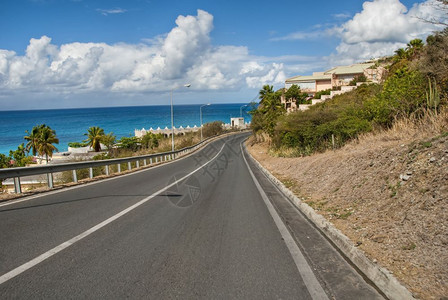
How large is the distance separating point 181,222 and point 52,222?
8.77 ft

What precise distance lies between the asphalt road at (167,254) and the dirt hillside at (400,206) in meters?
0.54

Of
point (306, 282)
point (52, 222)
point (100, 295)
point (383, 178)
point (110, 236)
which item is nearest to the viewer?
point (100, 295)

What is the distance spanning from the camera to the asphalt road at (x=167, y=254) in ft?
13.7

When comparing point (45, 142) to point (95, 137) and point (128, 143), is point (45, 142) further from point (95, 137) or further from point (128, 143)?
point (128, 143)

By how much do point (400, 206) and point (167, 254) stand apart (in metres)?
4.21

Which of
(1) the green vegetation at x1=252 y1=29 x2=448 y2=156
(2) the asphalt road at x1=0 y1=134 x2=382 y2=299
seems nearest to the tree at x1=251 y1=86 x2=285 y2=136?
(1) the green vegetation at x1=252 y1=29 x2=448 y2=156

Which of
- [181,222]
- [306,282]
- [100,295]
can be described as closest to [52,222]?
[181,222]

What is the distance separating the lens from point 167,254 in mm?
5441

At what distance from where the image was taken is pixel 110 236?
21.1 feet

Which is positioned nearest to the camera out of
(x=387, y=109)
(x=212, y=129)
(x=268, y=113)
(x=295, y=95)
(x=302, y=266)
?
(x=302, y=266)

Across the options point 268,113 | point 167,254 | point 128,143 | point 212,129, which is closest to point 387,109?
point 167,254

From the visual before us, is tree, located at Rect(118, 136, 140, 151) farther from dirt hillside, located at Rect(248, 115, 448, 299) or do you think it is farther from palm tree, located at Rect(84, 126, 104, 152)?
dirt hillside, located at Rect(248, 115, 448, 299)

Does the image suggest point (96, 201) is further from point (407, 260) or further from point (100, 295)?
point (407, 260)

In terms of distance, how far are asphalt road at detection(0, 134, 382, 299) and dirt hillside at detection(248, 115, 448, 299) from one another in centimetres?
54
